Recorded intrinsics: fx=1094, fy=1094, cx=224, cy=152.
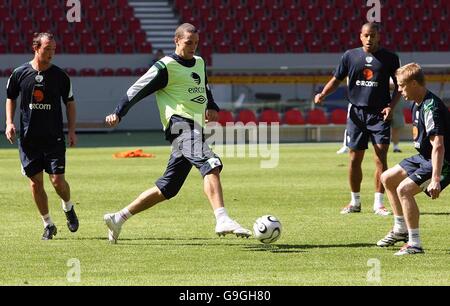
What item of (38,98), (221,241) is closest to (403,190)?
(221,241)

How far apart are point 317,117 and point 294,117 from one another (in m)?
0.70

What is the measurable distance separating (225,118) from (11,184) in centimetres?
1382

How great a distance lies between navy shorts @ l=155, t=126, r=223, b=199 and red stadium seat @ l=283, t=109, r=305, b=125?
21.9 metres

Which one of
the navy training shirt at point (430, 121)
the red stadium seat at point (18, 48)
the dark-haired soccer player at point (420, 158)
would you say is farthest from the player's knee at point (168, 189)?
the red stadium seat at point (18, 48)

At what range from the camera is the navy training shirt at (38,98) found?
1173cm

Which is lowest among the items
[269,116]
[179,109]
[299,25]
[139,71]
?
[269,116]

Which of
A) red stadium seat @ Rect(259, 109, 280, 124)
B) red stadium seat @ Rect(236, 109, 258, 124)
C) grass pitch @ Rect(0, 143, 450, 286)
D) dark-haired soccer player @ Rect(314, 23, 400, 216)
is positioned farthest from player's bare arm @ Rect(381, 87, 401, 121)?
red stadium seat @ Rect(259, 109, 280, 124)

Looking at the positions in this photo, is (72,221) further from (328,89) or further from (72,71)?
(72,71)

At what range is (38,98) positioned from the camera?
11.8 m

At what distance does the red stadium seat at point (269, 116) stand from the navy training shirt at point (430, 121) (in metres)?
22.4

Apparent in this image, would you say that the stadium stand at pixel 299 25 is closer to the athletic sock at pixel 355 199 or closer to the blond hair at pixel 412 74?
the athletic sock at pixel 355 199

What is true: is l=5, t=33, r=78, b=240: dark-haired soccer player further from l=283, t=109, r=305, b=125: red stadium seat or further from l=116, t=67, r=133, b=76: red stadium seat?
l=116, t=67, r=133, b=76: red stadium seat

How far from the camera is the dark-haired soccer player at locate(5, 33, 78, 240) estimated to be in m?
11.7

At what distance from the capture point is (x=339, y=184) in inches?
731
